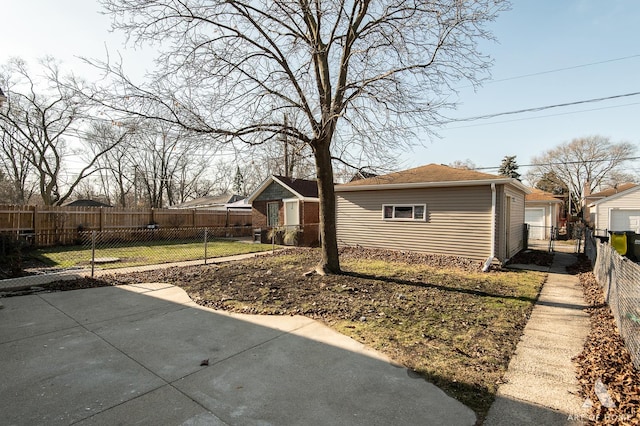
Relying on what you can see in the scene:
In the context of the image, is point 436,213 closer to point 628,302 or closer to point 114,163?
point 628,302

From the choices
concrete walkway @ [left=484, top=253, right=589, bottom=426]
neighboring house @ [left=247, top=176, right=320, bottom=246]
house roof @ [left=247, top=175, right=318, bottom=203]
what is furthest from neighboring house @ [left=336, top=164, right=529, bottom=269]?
concrete walkway @ [left=484, top=253, right=589, bottom=426]

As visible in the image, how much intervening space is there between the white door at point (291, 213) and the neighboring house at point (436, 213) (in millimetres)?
3263

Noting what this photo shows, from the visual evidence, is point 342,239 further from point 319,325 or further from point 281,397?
point 281,397

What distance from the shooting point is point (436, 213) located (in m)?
10.8

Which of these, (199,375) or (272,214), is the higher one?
(272,214)

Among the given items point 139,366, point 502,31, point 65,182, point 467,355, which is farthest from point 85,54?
point 65,182

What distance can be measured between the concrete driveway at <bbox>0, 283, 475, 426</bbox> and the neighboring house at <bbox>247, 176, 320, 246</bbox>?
10638 mm

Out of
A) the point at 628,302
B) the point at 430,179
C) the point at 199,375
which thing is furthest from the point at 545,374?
the point at 430,179

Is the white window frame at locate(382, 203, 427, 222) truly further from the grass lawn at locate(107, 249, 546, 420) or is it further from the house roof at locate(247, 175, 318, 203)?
the house roof at locate(247, 175, 318, 203)

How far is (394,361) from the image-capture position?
344 cm

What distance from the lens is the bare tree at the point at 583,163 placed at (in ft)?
114

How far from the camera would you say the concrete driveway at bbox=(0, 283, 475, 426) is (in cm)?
246

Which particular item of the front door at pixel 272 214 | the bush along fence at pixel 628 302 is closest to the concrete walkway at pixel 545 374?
the bush along fence at pixel 628 302

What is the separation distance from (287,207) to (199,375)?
44.9 feet
